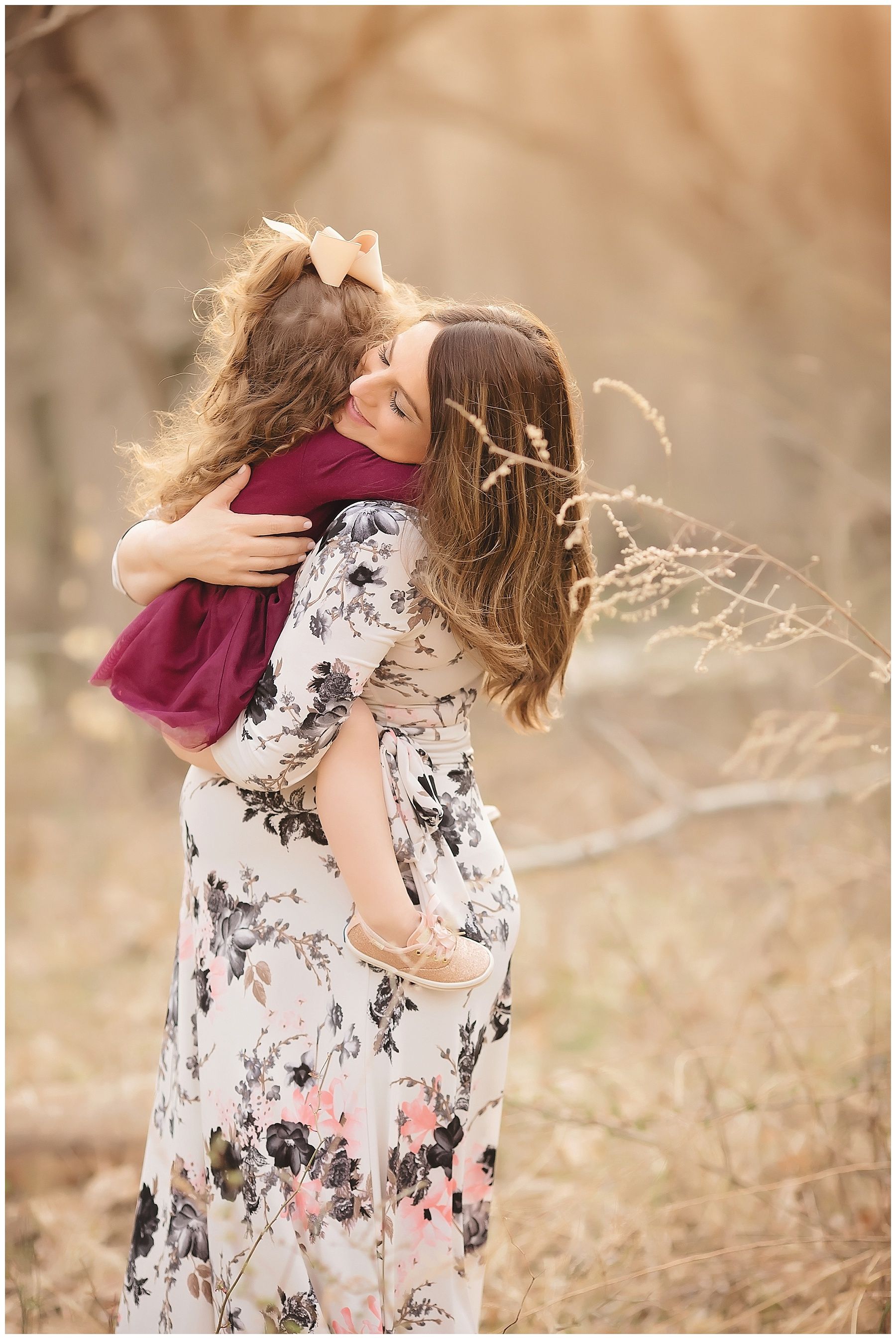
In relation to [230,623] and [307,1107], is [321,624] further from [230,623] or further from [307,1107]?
[307,1107]

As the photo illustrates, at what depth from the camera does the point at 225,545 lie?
1.27 metres

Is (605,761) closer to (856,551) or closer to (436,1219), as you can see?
(856,551)

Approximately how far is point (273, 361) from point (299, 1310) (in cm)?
127

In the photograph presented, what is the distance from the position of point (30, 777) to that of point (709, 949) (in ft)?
9.63

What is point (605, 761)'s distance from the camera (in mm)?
4645

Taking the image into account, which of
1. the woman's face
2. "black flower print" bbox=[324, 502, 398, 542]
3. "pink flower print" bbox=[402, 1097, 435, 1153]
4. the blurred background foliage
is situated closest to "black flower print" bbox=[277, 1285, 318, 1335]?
"pink flower print" bbox=[402, 1097, 435, 1153]

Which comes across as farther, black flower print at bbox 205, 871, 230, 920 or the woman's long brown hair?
black flower print at bbox 205, 871, 230, 920

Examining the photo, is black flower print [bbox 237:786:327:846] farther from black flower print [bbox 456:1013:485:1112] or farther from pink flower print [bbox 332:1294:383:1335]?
pink flower print [bbox 332:1294:383:1335]

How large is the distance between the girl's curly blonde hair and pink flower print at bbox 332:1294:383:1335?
3.62 feet

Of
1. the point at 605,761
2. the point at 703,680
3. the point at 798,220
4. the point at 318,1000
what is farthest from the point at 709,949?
the point at 798,220

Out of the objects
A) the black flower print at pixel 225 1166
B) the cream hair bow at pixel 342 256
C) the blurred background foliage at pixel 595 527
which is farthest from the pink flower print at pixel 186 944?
the cream hair bow at pixel 342 256

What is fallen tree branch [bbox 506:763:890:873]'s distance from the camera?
2.62 m

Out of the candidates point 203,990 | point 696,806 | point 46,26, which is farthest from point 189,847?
point 696,806

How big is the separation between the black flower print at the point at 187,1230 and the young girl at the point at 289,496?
0.50 m
